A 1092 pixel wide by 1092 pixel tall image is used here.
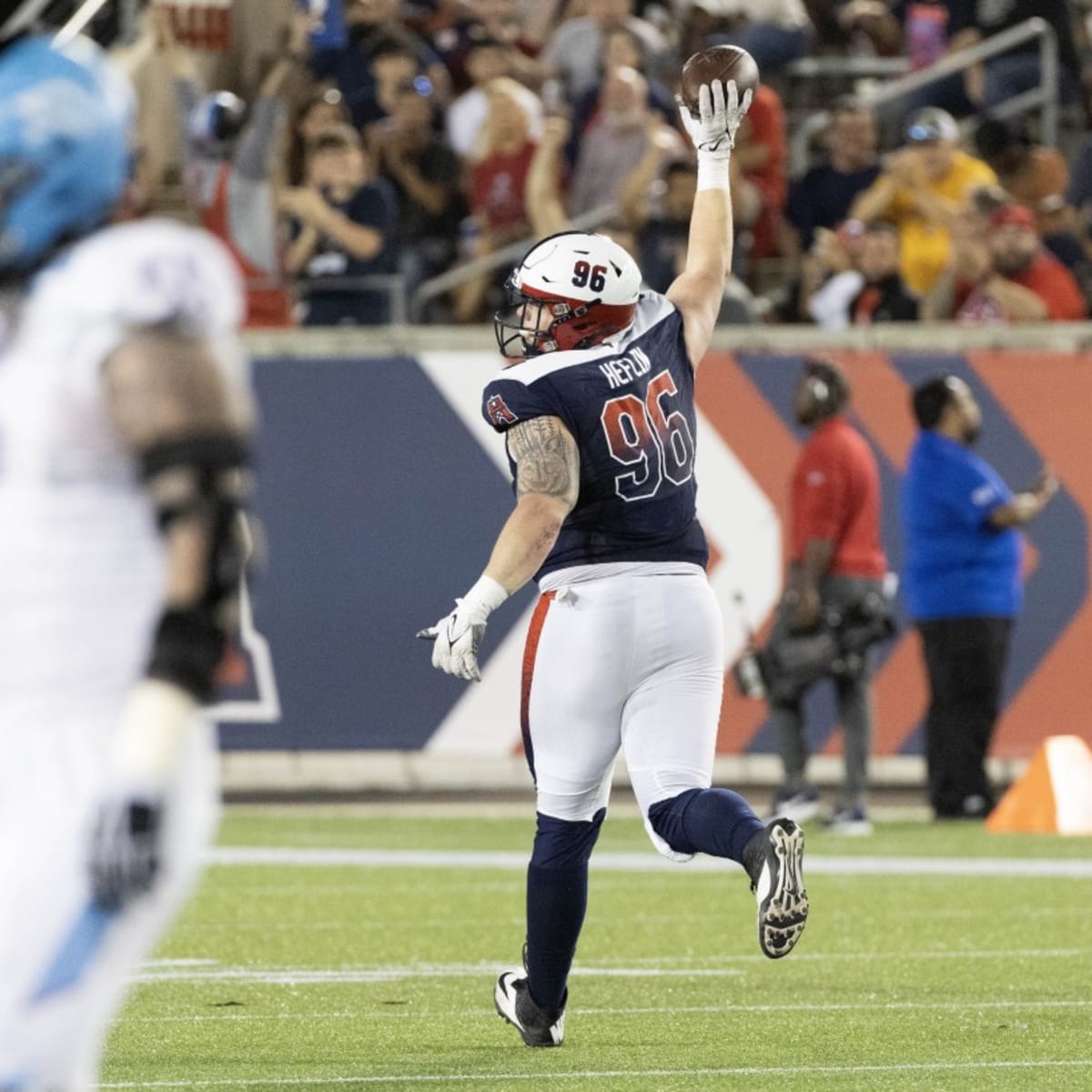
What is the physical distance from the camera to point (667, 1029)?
6785 millimetres

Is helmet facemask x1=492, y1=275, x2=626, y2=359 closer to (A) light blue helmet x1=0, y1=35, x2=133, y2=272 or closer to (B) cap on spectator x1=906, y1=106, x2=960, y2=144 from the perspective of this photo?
(A) light blue helmet x1=0, y1=35, x2=133, y2=272

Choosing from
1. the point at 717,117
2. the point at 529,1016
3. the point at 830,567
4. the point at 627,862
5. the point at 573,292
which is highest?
the point at 717,117

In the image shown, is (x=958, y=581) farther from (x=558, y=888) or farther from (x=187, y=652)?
(x=187, y=652)

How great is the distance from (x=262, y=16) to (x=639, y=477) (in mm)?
10682

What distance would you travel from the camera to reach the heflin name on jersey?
6.37 metres

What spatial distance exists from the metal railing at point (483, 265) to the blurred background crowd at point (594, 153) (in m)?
0.02

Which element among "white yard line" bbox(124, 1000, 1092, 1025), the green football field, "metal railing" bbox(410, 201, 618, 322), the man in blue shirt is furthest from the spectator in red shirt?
"white yard line" bbox(124, 1000, 1092, 1025)

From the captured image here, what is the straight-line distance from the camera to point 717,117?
6.89 m

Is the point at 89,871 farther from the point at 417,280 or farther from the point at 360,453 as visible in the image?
the point at 417,280

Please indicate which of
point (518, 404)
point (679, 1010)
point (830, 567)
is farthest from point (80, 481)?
point (830, 567)

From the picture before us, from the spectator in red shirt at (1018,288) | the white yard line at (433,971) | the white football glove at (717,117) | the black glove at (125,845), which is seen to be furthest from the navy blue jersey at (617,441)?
the spectator in red shirt at (1018,288)

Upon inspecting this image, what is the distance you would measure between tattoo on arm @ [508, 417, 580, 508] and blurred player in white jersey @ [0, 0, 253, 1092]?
9.33 feet

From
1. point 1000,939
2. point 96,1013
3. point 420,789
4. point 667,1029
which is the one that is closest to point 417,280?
point 420,789

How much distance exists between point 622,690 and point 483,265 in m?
8.97
